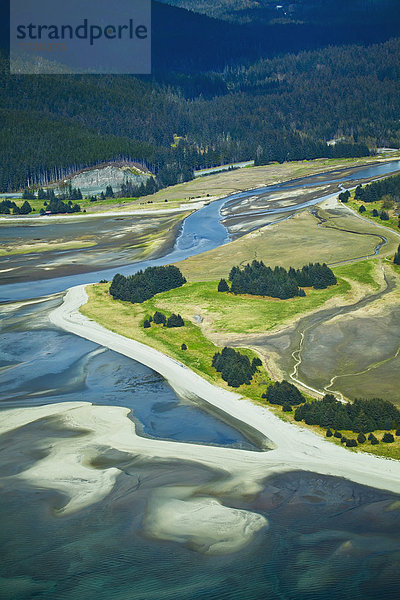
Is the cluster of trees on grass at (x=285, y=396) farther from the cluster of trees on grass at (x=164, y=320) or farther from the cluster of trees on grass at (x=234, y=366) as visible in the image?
the cluster of trees on grass at (x=164, y=320)

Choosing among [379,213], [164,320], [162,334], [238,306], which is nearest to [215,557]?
[162,334]

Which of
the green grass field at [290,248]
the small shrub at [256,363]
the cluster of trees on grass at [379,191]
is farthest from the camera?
the cluster of trees on grass at [379,191]

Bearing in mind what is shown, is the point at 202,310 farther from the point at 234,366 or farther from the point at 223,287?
the point at 234,366

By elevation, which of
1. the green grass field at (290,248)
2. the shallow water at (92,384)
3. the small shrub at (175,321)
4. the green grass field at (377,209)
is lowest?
the shallow water at (92,384)

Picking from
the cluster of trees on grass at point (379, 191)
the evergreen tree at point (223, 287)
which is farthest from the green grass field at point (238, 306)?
the cluster of trees on grass at point (379, 191)

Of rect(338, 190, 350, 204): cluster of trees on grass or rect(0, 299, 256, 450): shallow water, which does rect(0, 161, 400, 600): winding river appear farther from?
rect(338, 190, 350, 204): cluster of trees on grass

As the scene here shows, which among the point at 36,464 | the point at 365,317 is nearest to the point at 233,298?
the point at 365,317

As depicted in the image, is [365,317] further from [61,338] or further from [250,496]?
[250,496]
